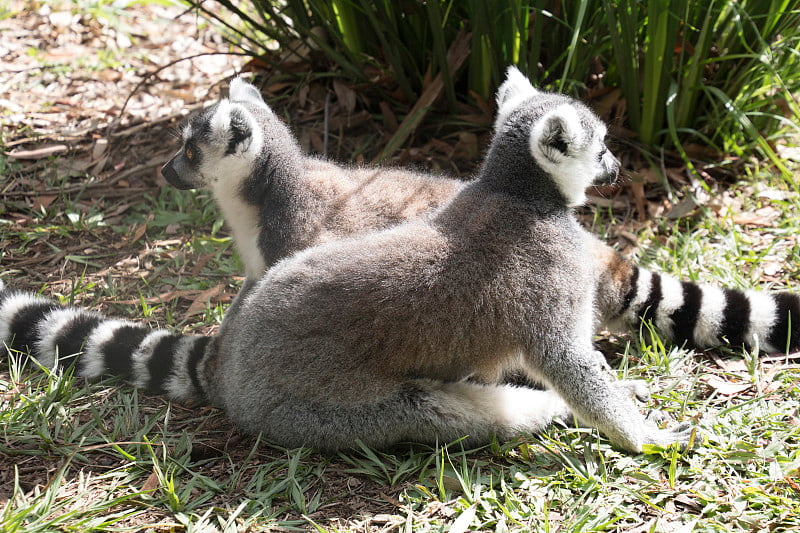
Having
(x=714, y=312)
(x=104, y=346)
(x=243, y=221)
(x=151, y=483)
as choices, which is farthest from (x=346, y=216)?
(x=714, y=312)

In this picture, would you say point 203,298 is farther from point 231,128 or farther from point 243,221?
point 231,128

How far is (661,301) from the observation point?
4.03 meters

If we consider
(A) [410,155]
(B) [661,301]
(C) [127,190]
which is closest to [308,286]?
(B) [661,301]

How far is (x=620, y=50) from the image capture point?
491 centimetres

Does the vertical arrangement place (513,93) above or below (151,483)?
above

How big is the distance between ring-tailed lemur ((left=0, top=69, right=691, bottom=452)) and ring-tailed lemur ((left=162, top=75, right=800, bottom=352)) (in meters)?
0.57

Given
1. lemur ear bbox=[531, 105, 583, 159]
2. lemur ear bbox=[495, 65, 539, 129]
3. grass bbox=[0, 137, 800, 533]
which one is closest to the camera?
grass bbox=[0, 137, 800, 533]

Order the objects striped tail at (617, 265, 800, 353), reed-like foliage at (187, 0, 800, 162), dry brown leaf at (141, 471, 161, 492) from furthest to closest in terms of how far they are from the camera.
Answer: reed-like foliage at (187, 0, 800, 162) → striped tail at (617, 265, 800, 353) → dry brown leaf at (141, 471, 161, 492)

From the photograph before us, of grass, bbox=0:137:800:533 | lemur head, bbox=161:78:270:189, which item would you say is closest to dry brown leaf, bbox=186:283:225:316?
lemur head, bbox=161:78:270:189

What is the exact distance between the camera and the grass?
2.98 m

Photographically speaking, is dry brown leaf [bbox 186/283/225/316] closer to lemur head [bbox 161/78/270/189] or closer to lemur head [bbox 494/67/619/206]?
lemur head [bbox 161/78/270/189]

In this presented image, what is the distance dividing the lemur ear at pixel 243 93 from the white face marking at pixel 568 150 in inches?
80.8

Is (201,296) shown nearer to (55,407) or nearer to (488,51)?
(55,407)

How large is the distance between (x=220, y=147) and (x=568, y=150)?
199 cm
